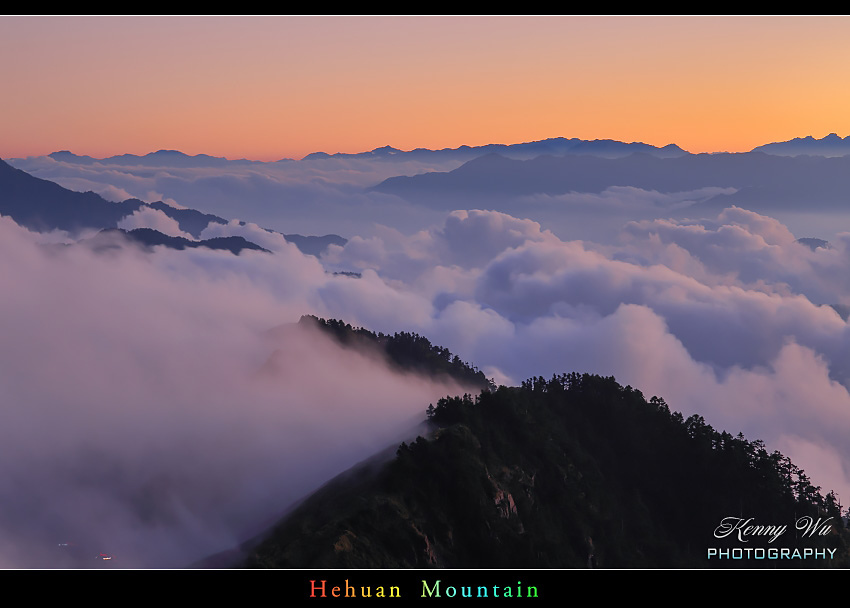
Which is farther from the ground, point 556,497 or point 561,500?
point 556,497

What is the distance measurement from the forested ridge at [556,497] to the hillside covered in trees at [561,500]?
142mm

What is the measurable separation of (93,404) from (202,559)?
108709mm

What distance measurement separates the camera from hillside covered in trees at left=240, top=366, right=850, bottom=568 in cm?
5416

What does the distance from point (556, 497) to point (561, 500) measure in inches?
25.4

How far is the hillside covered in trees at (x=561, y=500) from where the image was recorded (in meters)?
54.2

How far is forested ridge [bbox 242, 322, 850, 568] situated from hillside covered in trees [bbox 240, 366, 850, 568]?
0.14 metres

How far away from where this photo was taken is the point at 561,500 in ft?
224

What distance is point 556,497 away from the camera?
226 ft

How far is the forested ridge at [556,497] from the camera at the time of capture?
2140 inches

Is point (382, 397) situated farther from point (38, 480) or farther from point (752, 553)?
point (752, 553)

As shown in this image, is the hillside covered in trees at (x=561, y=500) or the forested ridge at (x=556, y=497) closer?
the hillside covered in trees at (x=561, y=500)

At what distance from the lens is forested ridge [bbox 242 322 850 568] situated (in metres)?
54.3

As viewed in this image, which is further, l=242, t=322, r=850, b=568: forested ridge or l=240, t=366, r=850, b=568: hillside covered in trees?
l=242, t=322, r=850, b=568: forested ridge

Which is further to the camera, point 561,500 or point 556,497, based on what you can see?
point 556,497
